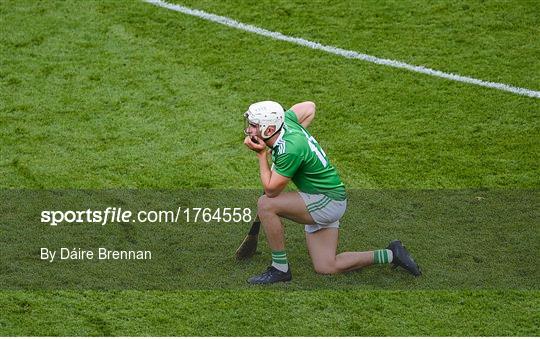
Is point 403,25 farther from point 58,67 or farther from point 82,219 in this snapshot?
point 82,219

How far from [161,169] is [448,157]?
3045mm

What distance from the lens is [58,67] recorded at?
46.1 feet

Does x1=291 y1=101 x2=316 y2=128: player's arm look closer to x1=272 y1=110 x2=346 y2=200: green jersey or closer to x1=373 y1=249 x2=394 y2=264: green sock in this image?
x1=272 y1=110 x2=346 y2=200: green jersey

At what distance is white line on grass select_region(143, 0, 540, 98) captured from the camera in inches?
538

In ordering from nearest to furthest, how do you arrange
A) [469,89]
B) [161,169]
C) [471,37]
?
[161,169] → [469,89] → [471,37]

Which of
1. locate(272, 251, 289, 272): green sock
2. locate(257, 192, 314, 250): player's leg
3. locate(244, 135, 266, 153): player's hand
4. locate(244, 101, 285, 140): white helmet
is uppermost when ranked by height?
locate(244, 101, 285, 140): white helmet

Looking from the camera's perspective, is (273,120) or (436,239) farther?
(436,239)

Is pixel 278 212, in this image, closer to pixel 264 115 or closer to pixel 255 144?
pixel 255 144

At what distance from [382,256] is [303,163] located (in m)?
1.12

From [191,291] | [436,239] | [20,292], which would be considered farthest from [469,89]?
[20,292]

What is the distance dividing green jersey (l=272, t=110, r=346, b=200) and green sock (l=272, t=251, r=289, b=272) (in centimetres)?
59

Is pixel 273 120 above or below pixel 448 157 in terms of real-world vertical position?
above

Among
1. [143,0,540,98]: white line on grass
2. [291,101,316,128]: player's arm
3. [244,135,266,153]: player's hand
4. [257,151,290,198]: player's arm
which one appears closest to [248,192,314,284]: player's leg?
[257,151,290,198]: player's arm

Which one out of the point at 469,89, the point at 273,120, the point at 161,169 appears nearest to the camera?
the point at 273,120
